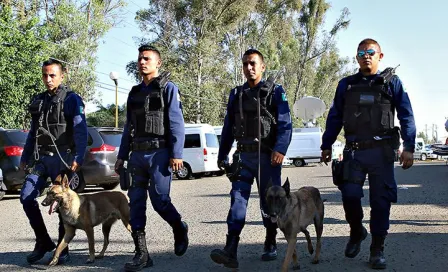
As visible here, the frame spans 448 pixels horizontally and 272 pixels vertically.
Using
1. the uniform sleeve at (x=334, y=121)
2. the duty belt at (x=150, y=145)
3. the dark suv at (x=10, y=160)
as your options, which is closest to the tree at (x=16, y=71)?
the dark suv at (x=10, y=160)

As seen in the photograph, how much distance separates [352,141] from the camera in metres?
5.29

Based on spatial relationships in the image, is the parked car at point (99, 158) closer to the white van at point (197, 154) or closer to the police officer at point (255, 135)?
the white van at point (197, 154)

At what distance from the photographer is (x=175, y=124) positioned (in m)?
5.37

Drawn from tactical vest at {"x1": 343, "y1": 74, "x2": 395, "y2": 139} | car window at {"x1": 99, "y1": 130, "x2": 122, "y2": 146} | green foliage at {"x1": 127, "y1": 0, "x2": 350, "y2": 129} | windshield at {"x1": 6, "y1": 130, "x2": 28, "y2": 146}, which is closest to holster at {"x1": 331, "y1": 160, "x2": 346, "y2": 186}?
tactical vest at {"x1": 343, "y1": 74, "x2": 395, "y2": 139}

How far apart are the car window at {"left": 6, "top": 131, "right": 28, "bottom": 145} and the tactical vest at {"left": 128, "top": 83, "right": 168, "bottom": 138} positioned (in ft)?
25.6

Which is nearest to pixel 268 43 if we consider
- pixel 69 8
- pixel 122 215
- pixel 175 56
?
pixel 175 56

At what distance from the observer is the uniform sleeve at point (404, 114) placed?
5.10 meters

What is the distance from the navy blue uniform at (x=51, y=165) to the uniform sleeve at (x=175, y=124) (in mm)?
1006

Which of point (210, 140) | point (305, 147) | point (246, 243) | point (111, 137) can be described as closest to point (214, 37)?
point (305, 147)

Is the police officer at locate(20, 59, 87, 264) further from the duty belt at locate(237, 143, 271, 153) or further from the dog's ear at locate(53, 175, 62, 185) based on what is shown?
the duty belt at locate(237, 143, 271, 153)

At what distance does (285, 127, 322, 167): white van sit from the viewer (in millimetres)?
35656

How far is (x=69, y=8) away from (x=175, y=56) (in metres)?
11.6

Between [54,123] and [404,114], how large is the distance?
344 centimetres

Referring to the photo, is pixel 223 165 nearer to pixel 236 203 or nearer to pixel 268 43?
pixel 236 203
